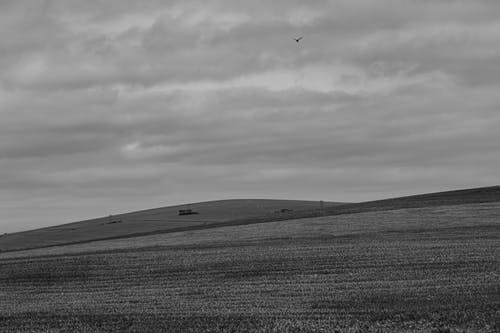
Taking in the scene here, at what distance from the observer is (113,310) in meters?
28.0

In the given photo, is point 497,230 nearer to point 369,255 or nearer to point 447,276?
point 369,255

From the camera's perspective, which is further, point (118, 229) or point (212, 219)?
point (212, 219)

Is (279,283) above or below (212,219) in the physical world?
below

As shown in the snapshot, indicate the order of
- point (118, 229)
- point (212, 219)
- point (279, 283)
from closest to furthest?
point (279, 283), point (118, 229), point (212, 219)

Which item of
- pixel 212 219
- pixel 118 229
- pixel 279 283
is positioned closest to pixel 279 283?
pixel 279 283

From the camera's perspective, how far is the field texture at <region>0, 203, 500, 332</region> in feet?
78.3

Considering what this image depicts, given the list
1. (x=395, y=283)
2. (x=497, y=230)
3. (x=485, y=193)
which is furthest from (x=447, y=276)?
(x=485, y=193)

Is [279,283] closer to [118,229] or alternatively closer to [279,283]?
[279,283]

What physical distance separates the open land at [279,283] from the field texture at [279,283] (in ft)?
0.20

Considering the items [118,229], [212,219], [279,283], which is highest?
[212,219]

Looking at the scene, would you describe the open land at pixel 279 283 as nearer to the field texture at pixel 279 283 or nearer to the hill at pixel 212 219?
the field texture at pixel 279 283

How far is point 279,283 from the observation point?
33781 mm

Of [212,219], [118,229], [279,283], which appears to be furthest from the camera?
[212,219]

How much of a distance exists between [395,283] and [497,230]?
21993mm
